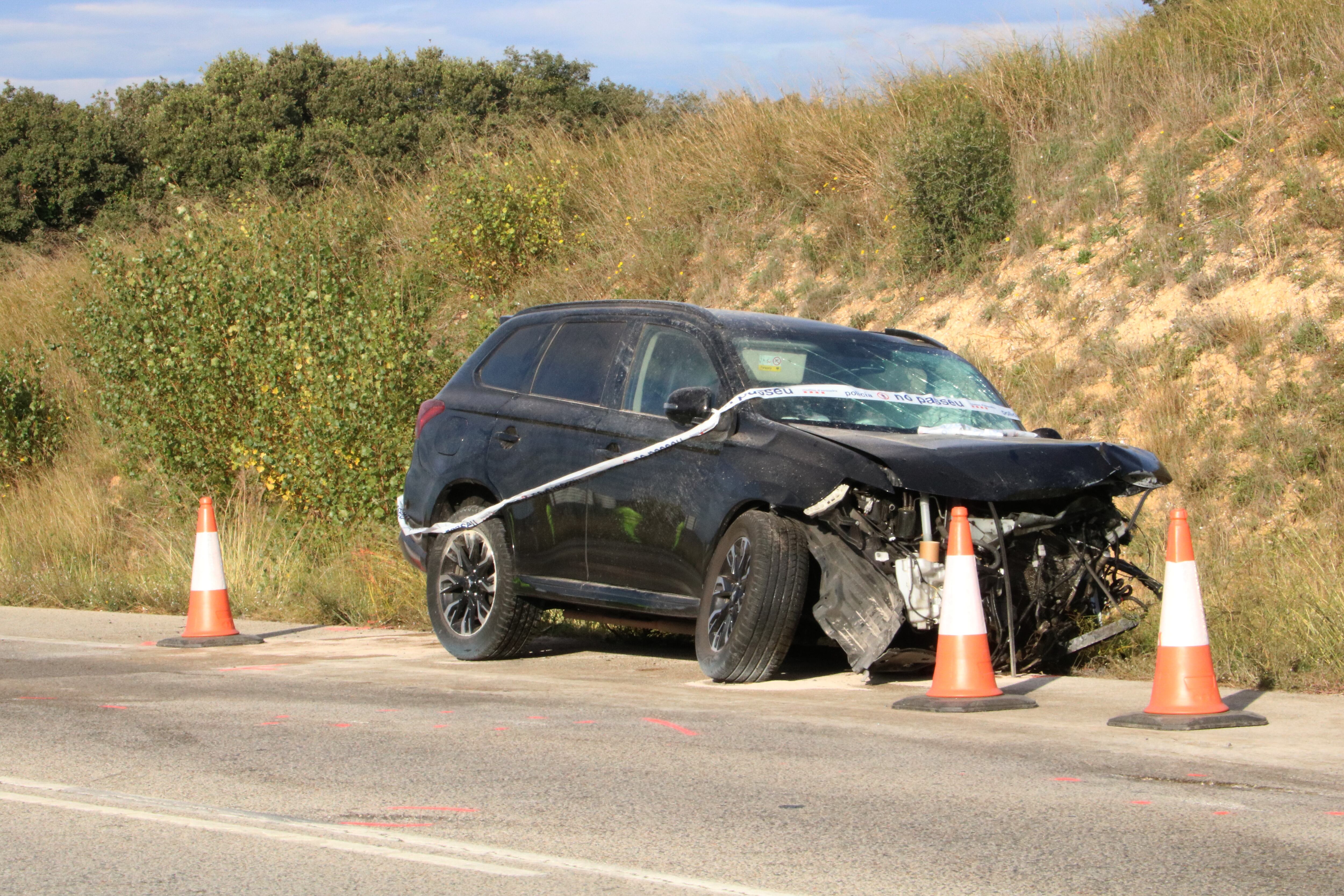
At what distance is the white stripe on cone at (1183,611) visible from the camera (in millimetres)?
6238

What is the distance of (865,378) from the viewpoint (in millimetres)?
8172

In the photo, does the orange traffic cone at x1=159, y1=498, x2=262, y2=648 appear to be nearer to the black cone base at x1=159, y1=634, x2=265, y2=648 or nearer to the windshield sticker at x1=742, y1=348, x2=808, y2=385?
the black cone base at x1=159, y1=634, x2=265, y2=648

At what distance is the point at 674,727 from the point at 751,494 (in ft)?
4.60

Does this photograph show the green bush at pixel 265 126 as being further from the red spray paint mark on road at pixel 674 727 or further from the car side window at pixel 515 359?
the red spray paint mark on road at pixel 674 727

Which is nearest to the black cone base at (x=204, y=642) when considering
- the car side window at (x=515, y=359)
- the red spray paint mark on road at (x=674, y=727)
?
the car side window at (x=515, y=359)

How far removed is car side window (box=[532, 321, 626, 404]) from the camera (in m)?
8.51

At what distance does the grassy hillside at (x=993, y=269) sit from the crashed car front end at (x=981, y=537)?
101cm

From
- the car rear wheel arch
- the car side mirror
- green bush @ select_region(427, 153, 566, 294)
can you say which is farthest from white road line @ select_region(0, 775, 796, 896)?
green bush @ select_region(427, 153, 566, 294)

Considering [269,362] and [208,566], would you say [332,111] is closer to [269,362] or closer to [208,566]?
[269,362]

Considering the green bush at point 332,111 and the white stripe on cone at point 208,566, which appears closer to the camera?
the white stripe on cone at point 208,566

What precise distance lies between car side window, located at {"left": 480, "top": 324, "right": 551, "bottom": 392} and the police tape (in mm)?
757

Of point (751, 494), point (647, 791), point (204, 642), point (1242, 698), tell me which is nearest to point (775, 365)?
point (751, 494)

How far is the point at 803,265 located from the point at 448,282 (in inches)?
261

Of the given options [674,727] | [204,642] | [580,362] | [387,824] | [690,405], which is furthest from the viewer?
[204,642]
